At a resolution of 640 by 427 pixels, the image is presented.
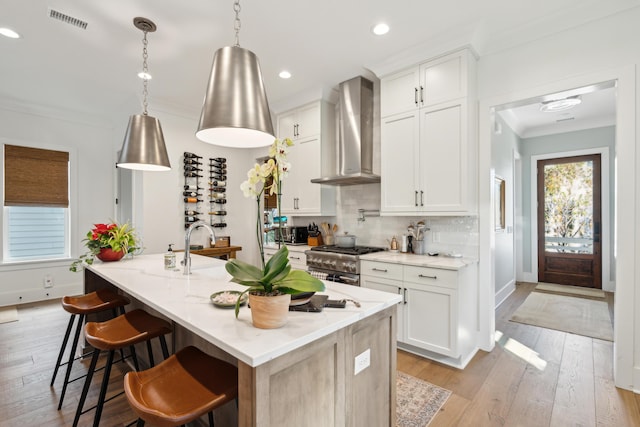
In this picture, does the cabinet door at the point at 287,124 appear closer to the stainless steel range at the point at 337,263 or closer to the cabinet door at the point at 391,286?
the stainless steel range at the point at 337,263

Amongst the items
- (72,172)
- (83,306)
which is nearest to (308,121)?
(83,306)

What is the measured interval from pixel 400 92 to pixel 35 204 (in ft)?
17.4

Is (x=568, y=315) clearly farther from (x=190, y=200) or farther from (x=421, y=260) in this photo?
(x=190, y=200)

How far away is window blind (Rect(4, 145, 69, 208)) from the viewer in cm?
435

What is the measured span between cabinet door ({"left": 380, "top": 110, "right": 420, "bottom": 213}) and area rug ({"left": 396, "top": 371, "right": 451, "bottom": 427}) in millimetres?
1537

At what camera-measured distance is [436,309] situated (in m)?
2.63

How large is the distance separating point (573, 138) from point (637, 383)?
4.55m

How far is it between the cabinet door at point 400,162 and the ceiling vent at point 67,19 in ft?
9.23

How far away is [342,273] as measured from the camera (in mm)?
3262

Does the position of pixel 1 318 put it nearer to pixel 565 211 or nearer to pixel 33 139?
pixel 33 139

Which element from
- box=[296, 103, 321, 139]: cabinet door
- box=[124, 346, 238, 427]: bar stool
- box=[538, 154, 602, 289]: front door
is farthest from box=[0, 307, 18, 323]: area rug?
box=[538, 154, 602, 289]: front door

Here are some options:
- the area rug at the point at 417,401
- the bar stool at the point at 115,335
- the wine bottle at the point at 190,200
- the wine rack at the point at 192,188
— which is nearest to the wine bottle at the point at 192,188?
the wine rack at the point at 192,188

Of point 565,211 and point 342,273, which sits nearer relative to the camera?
point 342,273

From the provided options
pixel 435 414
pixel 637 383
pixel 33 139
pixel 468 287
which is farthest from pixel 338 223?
pixel 33 139
